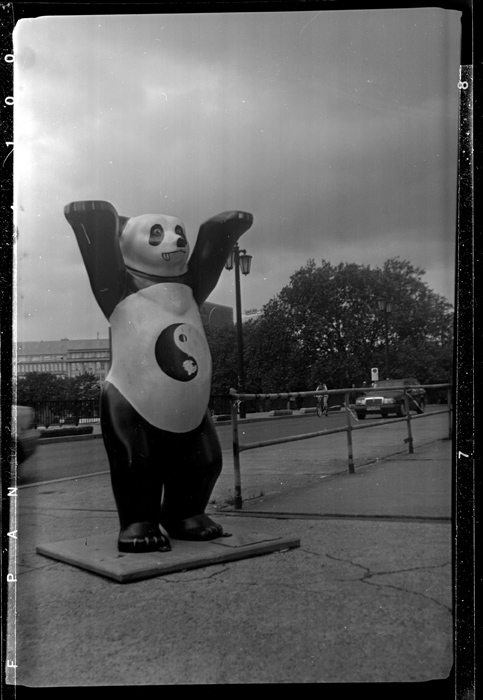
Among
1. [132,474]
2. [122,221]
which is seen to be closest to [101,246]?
[122,221]

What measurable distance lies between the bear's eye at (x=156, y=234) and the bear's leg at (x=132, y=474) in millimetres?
534

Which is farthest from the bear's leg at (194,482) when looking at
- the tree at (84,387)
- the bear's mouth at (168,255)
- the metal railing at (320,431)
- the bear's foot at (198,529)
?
the bear's mouth at (168,255)

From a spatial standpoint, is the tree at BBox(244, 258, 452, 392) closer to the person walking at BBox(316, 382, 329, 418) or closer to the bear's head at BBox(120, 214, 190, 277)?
the person walking at BBox(316, 382, 329, 418)

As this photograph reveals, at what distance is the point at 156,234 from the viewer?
2383 millimetres

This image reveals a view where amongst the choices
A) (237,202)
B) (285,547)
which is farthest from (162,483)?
(237,202)

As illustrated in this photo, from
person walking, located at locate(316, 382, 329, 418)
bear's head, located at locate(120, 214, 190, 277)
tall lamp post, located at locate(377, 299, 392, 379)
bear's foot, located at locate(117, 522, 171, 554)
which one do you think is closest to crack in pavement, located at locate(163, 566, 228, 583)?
bear's foot, located at locate(117, 522, 171, 554)

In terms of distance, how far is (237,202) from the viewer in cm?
221

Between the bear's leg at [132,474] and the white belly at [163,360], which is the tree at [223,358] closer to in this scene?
the white belly at [163,360]

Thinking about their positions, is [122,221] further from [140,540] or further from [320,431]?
[140,540]

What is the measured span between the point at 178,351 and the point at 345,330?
0.62m

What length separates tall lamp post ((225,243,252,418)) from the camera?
7.53 ft

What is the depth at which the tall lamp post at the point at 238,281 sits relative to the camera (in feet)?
7.53

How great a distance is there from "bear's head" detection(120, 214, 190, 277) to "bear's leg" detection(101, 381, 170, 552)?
467 millimetres

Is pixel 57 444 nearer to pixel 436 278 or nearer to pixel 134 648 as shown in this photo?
pixel 134 648
